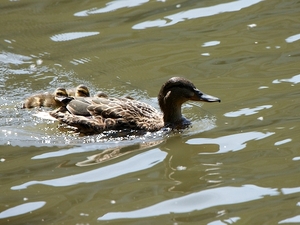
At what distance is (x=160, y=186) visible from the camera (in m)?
6.47

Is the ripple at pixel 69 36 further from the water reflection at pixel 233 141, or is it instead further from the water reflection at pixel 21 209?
the water reflection at pixel 21 209

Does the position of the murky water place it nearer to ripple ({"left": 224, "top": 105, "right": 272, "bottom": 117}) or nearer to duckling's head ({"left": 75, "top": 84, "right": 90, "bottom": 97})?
ripple ({"left": 224, "top": 105, "right": 272, "bottom": 117})

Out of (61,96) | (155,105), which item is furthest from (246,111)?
(61,96)

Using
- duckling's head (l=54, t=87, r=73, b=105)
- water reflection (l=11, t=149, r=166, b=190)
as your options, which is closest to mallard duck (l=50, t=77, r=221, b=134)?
duckling's head (l=54, t=87, r=73, b=105)

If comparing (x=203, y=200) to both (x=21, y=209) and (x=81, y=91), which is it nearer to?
(x=21, y=209)

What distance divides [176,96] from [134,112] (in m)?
0.55

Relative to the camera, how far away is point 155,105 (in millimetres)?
9344

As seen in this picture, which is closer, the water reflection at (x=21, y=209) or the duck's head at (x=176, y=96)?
the water reflection at (x=21, y=209)

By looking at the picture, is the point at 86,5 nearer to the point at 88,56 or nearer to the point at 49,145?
the point at 88,56

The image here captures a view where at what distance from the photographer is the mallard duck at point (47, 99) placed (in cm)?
898

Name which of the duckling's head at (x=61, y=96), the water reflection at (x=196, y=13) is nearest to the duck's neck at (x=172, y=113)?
the duckling's head at (x=61, y=96)

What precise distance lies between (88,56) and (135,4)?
6.61 feet

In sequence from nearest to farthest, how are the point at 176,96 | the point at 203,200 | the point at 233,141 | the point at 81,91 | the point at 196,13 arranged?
the point at 203,200, the point at 233,141, the point at 176,96, the point at 81,91, the point at 196,13

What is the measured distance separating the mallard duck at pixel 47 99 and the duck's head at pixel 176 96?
1.33 meters
